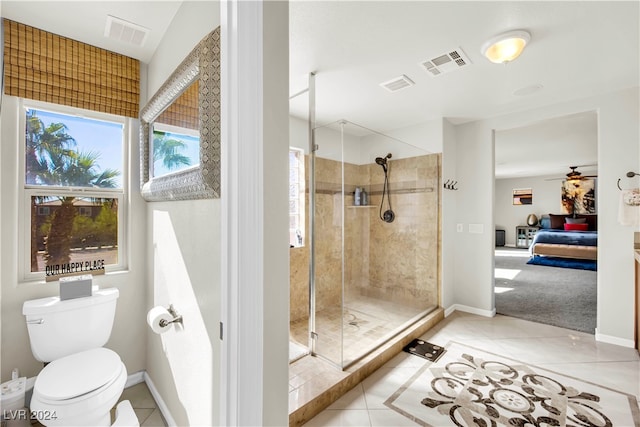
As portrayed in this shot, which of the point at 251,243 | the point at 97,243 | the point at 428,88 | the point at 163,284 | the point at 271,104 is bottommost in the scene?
the point at 163,284

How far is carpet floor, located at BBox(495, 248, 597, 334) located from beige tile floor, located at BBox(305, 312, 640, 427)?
0.31m

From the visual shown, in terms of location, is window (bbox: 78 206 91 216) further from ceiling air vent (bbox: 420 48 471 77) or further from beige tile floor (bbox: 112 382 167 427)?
ceiling air vent (bbox: 420 48 471 77)

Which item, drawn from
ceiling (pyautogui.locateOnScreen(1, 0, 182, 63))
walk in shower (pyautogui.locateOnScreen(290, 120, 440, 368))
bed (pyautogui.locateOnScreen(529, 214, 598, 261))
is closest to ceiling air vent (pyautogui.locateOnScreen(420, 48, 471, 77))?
walk in shower (pyautogui.locateOnScreen(290, 120, 440, 368))

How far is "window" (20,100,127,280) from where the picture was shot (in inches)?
71.9

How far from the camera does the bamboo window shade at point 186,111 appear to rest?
133 cm

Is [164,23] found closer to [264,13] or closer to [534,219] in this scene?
[264,13]

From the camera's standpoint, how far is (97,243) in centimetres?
206

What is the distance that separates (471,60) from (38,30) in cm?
288

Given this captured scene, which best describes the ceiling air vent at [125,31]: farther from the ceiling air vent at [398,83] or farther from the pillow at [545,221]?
the pillow at [545,221]

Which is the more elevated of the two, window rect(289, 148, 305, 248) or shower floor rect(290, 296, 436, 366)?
window rect(289, 148, 305, 248)

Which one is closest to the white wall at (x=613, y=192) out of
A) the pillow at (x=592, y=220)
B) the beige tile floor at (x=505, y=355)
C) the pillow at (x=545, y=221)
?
the beige tile floor at (x=505, y=355)

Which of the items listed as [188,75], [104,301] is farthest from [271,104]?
[104,301]

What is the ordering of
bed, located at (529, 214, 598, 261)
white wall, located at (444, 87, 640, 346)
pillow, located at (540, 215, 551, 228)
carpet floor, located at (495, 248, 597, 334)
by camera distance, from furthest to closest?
1. pillow, located at (540, 215, 551, 228)
2. bed, located at (529, 214, 598, 261)
3. carpet floor, located at (495, 248, 597, 334)
4. white wall, located at (444, 87, 640, 346)
